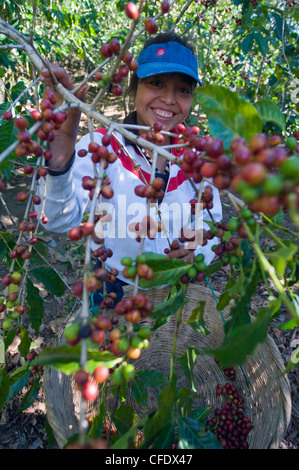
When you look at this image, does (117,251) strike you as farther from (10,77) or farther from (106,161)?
(10,77)

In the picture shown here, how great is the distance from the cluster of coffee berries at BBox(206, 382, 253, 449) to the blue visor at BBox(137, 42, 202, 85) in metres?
1.99

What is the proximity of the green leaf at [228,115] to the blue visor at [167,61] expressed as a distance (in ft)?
3.23

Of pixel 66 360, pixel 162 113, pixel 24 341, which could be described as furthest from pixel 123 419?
pixel 162 113

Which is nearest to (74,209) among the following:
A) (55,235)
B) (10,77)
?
(55,235)

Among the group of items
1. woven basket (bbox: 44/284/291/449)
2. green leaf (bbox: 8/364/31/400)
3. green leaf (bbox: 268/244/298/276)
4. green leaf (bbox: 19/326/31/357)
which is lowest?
woven basket (bbox: 44/284/291/449)

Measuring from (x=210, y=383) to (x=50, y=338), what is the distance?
1.38 m

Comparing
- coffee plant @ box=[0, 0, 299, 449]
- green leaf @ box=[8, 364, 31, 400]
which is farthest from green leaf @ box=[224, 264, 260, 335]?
green leaf @ box=[8, 364, 31, 400]

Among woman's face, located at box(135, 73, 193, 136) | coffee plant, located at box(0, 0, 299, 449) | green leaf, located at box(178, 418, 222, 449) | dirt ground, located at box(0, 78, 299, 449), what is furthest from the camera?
dirt ground, located at box(0, 78, 299, 449)

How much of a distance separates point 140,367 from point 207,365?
49 centimetres

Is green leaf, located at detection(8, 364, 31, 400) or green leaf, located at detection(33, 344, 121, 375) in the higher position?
green leaf, located at detection(33, 344, 121, 375)

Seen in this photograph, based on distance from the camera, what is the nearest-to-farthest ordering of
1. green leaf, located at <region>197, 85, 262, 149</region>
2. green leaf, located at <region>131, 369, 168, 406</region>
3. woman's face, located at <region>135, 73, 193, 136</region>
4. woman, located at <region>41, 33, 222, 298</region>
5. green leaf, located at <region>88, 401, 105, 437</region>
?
green leaf, located at <region>197, 85, 262, 149</region> < green leaf, located at <region>88, 401, 105, 437</region> < green leaf, located at <region>131, 369, 168, 406</region> < woman, located at <region>41, 33, 222, 298</region> < woman's face, located at <region>135, 73, 193, 136</region>

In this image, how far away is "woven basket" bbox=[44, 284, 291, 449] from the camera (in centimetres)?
154

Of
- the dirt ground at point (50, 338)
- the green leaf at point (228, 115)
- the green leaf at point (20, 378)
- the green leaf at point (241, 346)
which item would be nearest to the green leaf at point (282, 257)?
the green leaf at point (241, 346)

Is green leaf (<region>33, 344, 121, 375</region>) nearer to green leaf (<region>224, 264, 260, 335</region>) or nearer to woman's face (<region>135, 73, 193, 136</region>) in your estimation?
green leaf (<region>224, 264, 260, 335</region>)
